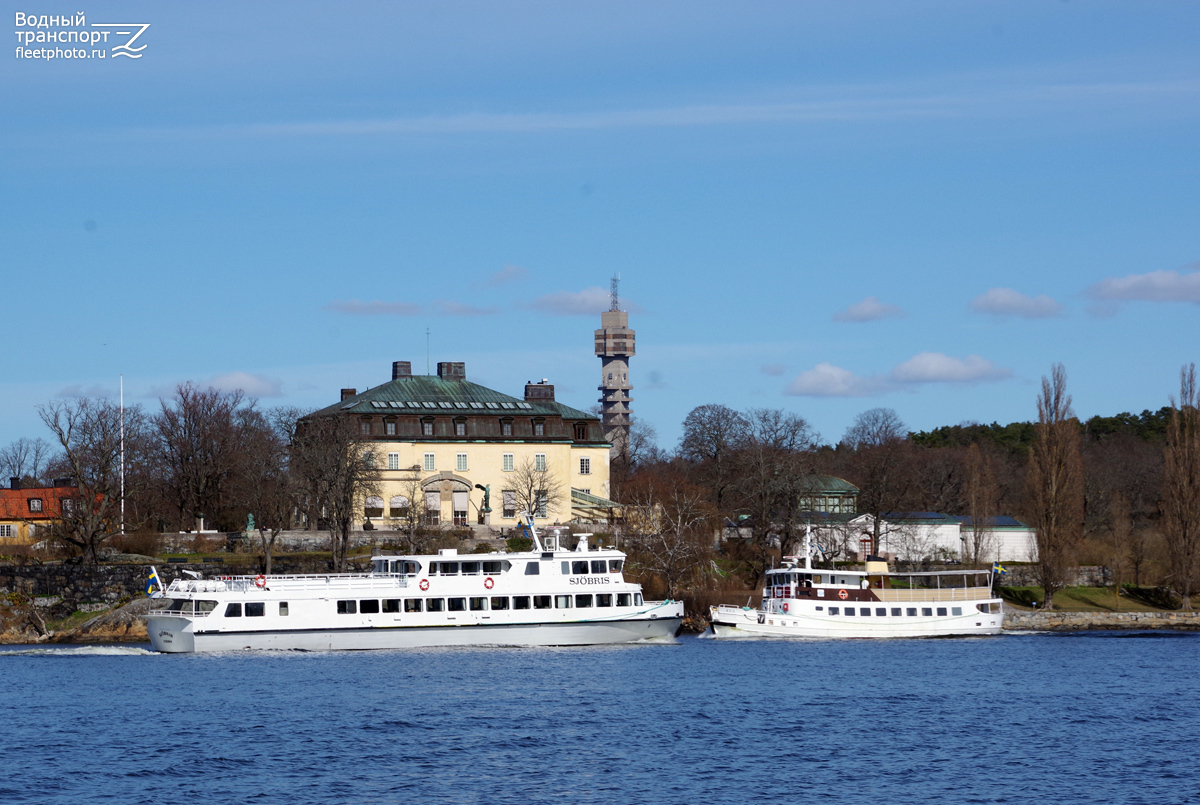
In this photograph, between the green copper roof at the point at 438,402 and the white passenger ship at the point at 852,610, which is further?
the green copper roof at the point at 438,402

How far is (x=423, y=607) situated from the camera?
215ft

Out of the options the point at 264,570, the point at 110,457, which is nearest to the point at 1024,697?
the point at 264,570

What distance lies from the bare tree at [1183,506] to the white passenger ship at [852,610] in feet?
51.9

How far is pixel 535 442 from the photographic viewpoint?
11200 centimetres

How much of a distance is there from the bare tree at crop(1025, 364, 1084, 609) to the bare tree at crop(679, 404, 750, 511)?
1009 inches

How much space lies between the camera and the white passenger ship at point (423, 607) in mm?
63781

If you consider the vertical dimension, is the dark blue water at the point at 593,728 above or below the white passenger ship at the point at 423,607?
below

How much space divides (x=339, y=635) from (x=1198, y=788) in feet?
130

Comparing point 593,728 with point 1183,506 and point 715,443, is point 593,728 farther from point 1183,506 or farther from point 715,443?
point 715,443

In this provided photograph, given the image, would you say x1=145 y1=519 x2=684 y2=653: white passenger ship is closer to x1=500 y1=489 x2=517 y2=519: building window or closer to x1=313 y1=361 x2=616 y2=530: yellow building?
x1=313 y1=361 x2=616 y2=530: yellow building

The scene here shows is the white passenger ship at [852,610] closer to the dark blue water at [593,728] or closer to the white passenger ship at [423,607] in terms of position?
the white passenger ship at [423,607]

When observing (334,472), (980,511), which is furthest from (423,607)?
(980,511)

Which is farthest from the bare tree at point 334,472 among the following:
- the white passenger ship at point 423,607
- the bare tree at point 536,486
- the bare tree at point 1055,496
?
the bare tree at point 1055,496

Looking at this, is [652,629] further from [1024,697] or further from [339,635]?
[1024,697]
